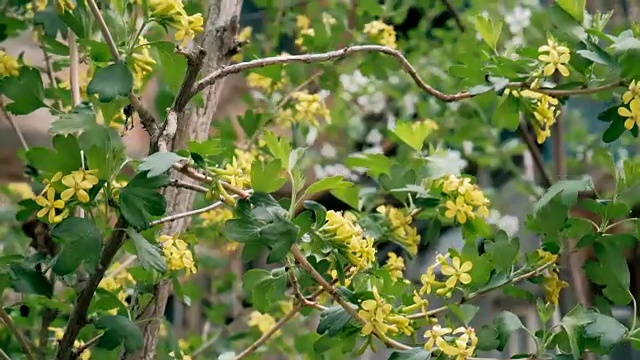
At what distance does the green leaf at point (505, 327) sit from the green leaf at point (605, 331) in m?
0.06

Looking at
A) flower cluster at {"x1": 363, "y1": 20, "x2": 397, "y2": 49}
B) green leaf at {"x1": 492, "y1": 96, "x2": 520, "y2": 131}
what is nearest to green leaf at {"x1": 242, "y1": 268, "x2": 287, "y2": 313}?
green leaf at {"x1": 492, "y1": 96, "x2": 520, "y2": 131}

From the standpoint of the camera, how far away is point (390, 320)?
0.64 meters

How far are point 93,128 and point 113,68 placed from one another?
0.05 meters

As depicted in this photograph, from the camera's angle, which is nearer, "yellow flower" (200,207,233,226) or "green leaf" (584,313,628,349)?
"green leaf" (584,313,628,349)

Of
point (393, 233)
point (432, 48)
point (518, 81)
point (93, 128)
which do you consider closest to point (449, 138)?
point (432, 48)

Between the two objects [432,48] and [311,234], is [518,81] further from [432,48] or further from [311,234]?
[432,48]

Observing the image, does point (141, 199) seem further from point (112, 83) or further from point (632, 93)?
point (632, 93)

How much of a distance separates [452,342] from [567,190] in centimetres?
17

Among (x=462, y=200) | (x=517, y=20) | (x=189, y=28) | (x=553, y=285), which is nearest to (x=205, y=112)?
(x=189, y=28)

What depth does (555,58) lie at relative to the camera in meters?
0.68

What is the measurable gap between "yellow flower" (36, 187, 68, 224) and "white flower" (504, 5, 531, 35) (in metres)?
1.20

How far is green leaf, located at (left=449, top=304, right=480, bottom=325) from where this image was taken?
0.71 metres

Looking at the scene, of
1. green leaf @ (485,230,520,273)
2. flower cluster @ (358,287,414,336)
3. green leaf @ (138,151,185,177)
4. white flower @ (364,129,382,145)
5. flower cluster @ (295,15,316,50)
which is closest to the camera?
green leaf @ (138,151,185,177)

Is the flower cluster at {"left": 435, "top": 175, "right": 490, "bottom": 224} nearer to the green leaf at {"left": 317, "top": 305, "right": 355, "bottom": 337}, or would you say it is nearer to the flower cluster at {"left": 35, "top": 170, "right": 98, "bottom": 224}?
the green leaf at {"left": 317, "top": 305, "right": 355, "bottom": 337}
